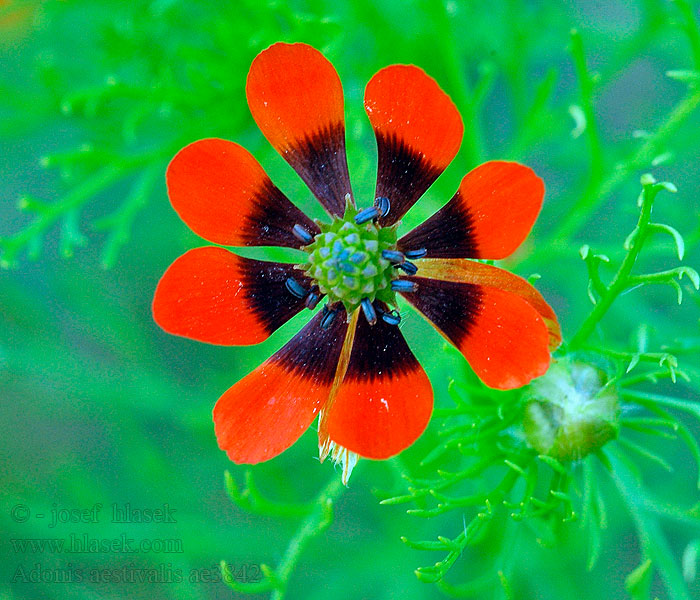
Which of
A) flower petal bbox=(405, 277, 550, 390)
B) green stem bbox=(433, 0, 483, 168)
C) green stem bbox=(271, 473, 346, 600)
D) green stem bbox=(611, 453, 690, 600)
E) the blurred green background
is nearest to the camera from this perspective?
flower petal bbox=(405, 277, 550, 390)

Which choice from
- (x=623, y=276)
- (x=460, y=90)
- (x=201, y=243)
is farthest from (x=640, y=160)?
(x=201, y=243)

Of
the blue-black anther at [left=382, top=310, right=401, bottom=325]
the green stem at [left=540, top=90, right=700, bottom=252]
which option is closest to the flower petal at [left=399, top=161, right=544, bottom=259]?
the blue-black anther at [left=382, top=310, right=401, bottom=325]

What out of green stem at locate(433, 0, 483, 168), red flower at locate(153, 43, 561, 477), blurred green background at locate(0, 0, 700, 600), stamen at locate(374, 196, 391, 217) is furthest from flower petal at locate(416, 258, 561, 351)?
green stem at locate(433, 0, 483, 168)

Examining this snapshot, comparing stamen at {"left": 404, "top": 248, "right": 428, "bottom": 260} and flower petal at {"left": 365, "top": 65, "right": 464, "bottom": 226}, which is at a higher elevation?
flower petal at {"left": 365, "top": 65, "right": 464, "bottom": 226}

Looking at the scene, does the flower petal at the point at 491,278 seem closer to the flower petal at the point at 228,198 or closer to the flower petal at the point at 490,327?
the flower petal at the point at 490,327

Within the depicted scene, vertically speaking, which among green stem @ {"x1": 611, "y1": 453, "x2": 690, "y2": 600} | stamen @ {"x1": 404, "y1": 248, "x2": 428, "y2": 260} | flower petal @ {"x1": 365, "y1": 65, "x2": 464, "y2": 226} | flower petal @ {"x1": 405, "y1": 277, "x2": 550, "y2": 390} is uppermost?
flower petal @ {"x1": 365, "y1": 65, "x2": 464, "y2": 226}

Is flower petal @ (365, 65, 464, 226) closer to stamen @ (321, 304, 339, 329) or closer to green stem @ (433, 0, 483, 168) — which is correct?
stamen @ (321, 304, 339, 329)

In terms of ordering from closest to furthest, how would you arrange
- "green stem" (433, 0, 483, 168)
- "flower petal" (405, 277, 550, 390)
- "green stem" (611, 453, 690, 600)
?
"flower petal" (405, 277, 550, 390), "green stem" (611, 453, 690, 600), "green stem" (433, 0, 483, 168)

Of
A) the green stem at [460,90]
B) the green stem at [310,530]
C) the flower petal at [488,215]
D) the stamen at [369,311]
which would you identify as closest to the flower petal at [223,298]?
the stamen at [369,311]

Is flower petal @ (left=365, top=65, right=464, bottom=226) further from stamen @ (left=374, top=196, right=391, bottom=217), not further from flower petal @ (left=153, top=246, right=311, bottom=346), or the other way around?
flower petal @ (left=153, top=246, right=311, bottom=346)

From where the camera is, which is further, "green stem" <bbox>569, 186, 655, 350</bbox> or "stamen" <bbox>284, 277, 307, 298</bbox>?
"stamen" <bbox>284, 277, 307, 298</bbox>
